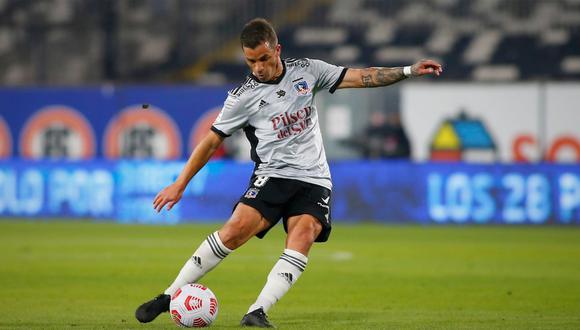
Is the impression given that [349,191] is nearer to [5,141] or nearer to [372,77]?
[5,141]

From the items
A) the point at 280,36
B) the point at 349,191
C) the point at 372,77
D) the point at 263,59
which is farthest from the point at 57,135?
the point at 263,59

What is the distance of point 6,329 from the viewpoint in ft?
25.2

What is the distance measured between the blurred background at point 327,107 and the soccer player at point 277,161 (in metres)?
12.9

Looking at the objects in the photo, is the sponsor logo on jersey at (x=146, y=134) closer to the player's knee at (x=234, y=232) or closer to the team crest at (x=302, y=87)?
the team crest at (x=302, y=87)

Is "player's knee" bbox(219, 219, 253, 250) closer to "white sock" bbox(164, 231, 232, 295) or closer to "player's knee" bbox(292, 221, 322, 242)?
"white sock" bbox(164, 231, 232, 295)

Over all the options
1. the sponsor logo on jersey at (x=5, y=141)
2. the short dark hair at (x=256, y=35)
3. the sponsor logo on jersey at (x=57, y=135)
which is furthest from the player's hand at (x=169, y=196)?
the sponsor logo on jersey at (x=5, y=141)

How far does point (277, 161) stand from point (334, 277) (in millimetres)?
4526

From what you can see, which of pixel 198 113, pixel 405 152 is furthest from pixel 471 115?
pixel 198 113

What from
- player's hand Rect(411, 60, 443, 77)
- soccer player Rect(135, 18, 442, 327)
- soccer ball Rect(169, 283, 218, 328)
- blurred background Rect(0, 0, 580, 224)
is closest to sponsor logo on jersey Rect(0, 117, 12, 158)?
blurred background Rect(0, 0, 580, 224)

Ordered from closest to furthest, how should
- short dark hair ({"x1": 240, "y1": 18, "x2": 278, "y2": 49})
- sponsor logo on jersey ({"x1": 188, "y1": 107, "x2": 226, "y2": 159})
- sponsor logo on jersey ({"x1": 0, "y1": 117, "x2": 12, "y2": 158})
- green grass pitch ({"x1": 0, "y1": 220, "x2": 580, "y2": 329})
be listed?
short dark hair ({"x1": 240, "y1": 18, "x2": 278, "y2": 49}) < green grass pitch ({"x1": 0, "y1": 220, "x2": 580, "y2": 329}) < sponsor logo on jersey ({"x1": 188, "y1": 107, "x2": 226, "y2": 159}) < sponsor logo on jersey ({"x1": 0, "y1": 117, "x2": 12, "y2": 158})

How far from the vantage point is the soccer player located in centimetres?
764

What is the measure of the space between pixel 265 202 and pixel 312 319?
1.11 m

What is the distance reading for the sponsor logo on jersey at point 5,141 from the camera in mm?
23953

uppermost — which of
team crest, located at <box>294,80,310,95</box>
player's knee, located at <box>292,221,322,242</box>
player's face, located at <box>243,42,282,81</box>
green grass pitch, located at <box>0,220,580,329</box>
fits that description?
player's face, located at <box>243,42,282,81</box>
